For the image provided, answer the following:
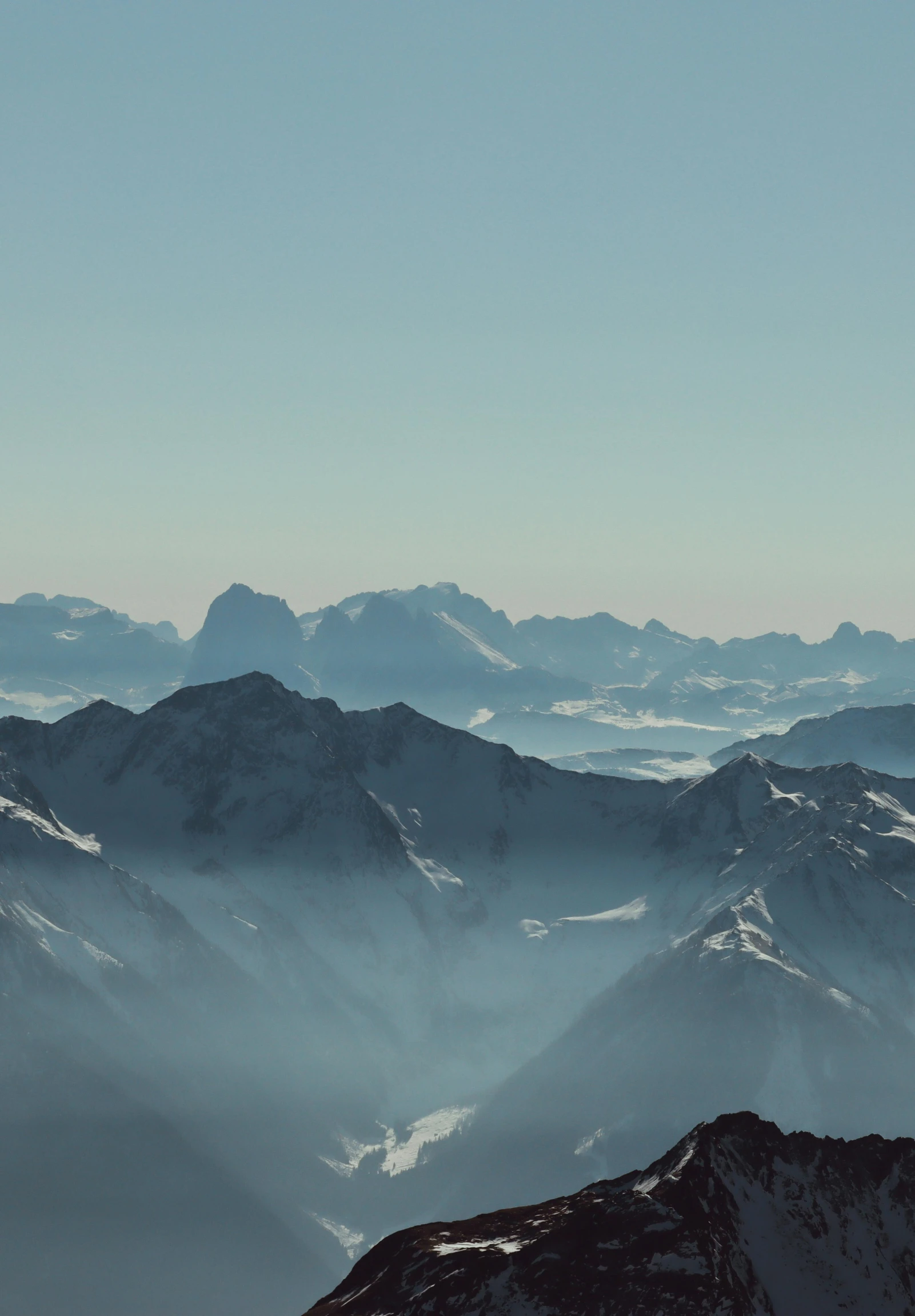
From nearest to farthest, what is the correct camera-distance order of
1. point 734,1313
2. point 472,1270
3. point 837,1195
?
point 734,1313 → point 472,1270 → point 837,1195

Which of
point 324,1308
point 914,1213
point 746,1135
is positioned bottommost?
point 324,1308

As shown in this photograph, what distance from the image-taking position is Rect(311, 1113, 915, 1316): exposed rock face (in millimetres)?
89688

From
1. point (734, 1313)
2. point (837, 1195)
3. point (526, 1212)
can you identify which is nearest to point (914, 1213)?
point (837, 1195)

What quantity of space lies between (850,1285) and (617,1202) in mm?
20991

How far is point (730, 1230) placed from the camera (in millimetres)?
95062

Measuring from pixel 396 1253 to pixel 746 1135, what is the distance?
109 feet

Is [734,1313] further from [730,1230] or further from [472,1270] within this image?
[472,1270]

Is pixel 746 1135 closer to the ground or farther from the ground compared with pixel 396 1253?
farther from the ground

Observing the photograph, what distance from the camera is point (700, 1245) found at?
90.4 m

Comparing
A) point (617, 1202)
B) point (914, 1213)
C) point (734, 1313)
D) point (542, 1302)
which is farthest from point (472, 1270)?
point (914, 1213)

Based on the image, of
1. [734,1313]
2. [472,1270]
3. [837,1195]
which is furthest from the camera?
[837,1195]

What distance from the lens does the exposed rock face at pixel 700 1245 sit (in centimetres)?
8969

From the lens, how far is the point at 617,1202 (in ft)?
313

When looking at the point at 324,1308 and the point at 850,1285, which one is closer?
the point at 850,1285
